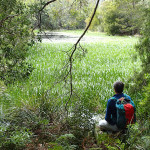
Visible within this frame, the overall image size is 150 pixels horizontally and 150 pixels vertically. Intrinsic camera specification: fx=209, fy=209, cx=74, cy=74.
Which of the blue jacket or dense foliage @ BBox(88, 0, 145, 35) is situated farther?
dense foliage @ BBox(88, 0, 145, 35)

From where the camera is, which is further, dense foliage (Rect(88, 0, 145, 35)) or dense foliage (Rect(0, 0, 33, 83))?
dense foliage (Rect(88, 0, 145, 35))

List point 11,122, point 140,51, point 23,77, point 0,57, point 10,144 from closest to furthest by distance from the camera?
point 10,144 < point 11,122 < point 0,57 < point 23,77 < point 140,51

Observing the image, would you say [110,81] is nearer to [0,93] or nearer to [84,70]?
[84,70]

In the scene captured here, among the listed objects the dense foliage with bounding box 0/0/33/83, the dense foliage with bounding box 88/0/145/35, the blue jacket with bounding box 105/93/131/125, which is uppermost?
the dense foliage with bounding box 88/0/145/35

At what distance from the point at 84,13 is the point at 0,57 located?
2621 mm

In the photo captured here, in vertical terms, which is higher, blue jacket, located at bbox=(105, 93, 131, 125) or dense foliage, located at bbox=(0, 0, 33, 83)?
dense foliage, located at bbox=(0, 0, 33, 83)

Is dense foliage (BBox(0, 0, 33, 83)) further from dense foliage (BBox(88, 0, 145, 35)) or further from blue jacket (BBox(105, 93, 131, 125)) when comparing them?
dense foliage (BBox(88, 0, 145, 35))

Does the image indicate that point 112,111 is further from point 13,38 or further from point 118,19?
point 118,19

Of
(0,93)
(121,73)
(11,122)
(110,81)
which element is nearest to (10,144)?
(11,122)

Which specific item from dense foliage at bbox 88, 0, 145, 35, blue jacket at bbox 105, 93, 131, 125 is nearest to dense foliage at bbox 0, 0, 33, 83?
blue jacket at bbox 105, 93, 131, 125

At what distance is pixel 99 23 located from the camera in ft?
144

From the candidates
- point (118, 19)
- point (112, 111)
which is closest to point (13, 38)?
point (112, 111)

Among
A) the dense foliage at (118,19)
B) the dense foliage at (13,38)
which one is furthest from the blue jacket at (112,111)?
the dense foliage at (118,19)

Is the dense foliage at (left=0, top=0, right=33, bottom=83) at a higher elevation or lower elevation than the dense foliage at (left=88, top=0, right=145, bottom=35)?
lower
